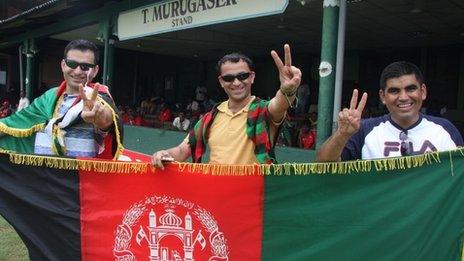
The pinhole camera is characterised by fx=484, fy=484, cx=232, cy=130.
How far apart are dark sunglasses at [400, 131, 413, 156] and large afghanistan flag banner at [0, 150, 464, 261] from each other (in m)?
0.12

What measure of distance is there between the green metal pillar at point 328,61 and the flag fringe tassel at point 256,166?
245 centimetres

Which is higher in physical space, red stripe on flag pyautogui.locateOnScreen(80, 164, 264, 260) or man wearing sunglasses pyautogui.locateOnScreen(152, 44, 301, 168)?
man wearing sunglasses pyautogui.locateOnScreen(152, 44, 301, 168)

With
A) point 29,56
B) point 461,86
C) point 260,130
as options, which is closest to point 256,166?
point 260,130

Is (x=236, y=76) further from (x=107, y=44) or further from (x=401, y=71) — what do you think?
(x=107, y=44)

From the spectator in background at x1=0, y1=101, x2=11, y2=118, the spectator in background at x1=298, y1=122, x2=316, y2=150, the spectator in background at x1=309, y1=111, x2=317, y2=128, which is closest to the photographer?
the spectator in background at x1=298, y1=122, x2=316, y2=150

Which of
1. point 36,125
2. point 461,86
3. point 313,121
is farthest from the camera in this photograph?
point 461,86

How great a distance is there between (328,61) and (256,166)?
8.34 feet

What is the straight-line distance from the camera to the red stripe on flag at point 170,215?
2.48m

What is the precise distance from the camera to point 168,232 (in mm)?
2594

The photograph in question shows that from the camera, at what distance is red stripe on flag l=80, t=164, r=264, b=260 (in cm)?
248

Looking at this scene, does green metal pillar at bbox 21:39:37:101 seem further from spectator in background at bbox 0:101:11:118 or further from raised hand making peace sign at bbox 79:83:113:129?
raised hand making peace sign at bbox 79:83:113:129

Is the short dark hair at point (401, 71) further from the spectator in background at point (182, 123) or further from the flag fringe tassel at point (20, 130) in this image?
the spectator in background at point (182, 123)

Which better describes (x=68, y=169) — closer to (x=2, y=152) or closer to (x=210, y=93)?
(x=2, y=152)

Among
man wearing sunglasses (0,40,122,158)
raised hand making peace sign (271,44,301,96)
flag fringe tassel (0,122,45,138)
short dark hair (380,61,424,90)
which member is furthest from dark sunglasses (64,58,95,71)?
short dark hair (380,61,424,90)
